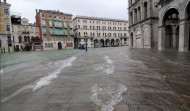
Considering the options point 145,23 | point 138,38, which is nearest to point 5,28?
point 138,38

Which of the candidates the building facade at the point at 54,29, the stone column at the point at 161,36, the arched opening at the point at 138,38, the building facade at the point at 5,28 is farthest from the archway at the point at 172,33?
the building facade at the point at 5,28

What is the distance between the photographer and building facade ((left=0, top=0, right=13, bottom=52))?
31719 mm

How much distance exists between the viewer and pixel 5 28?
32.9m

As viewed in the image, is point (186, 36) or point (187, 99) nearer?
point (187, 99)

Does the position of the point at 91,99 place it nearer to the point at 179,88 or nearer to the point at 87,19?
the point at 179,88

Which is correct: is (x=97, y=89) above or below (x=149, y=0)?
below

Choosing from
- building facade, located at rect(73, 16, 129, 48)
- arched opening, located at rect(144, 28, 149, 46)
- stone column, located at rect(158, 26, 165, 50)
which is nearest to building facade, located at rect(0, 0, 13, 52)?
building facade, located at rect(73, 16, 129, 48)

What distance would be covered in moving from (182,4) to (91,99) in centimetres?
1416

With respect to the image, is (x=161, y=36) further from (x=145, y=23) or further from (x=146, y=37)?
(x=145, y=23)

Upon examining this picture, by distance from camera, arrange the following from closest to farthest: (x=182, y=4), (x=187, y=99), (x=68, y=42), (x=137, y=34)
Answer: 1. (x=187, y=99)
2. (x=182, y=4)
3. (x=137, y=34)
4. (x=68, y=42)

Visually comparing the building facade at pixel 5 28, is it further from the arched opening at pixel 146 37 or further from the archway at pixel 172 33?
the archway at pixel 172 33

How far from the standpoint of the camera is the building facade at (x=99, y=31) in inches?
2151

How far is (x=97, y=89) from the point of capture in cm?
312

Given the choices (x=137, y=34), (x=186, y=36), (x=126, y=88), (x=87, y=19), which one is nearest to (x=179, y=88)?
(x=126, y=88)
